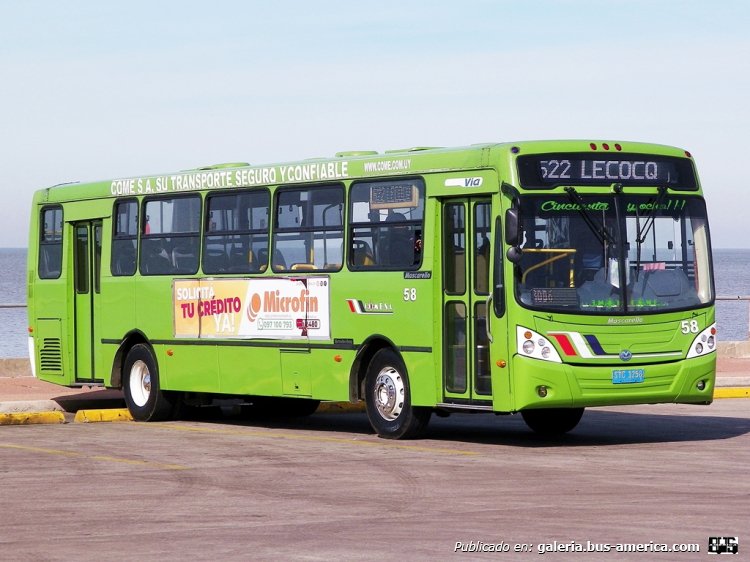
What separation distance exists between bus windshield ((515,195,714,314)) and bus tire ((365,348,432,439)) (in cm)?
206

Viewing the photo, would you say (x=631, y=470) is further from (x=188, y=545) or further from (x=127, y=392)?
(x=127, y=392)

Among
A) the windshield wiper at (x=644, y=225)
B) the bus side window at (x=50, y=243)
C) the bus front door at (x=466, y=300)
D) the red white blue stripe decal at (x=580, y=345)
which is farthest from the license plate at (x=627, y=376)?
the bus side window at (x=50, y=243)

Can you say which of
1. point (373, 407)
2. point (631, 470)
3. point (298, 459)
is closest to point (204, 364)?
point (373, 407)

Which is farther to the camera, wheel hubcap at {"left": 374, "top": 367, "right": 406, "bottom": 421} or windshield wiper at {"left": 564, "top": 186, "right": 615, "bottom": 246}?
wheel hubcap at {"left": 374, "top": 367, "right": 406, "bottom": 421}

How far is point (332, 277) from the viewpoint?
19109 millimetres

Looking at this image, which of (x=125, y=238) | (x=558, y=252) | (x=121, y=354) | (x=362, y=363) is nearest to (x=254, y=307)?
(x=362, y=363)

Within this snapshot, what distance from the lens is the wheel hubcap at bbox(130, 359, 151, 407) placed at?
22375 millimetres

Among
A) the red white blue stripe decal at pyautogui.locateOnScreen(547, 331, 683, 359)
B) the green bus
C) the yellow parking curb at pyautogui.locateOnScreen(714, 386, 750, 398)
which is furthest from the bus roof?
the yellow parking curb at pyautogui.locateOnScreen(714, 386, 750, 398)

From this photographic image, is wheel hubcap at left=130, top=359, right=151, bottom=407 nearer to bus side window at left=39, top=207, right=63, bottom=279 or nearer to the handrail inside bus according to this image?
bus side window at left=39, top=207, right=63, bottom=279

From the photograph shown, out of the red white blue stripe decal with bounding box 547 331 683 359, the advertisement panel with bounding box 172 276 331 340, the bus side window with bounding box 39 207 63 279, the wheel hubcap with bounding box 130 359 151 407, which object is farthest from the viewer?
the bus side window with bounding box 39 207 63 279

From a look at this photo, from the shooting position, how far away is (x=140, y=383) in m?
22.5

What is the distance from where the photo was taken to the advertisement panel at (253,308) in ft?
63.7

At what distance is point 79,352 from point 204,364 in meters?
3.03

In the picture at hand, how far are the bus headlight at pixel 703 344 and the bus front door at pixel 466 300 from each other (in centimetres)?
213
